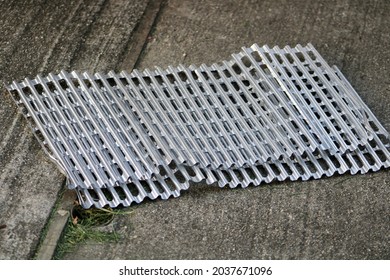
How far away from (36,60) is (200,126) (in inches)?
38.1

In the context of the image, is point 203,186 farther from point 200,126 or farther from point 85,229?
point 85,229

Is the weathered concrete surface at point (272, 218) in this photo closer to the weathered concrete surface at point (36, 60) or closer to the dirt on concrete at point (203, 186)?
the dirt on concrete at point (203, 186)

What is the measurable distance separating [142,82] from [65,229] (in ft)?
3.13

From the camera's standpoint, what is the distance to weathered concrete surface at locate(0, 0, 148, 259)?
3523mm

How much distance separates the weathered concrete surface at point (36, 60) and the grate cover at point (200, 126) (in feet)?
0.30

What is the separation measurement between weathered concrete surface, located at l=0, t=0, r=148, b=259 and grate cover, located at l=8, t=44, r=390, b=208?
0.30 ft

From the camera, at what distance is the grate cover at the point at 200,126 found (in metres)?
3.72

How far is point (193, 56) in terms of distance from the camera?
4.47m

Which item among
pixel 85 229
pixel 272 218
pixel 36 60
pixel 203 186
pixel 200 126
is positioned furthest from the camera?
pixel 36 60

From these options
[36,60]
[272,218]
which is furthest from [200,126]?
[36,60]

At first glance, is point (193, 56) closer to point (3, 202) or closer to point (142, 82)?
point (142, 82)

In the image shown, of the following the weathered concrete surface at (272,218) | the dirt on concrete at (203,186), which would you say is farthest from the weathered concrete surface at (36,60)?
the weathered concrete surface at (272,218)

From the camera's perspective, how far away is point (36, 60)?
437 centimetres
